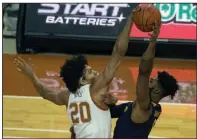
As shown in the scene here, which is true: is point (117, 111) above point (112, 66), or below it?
below

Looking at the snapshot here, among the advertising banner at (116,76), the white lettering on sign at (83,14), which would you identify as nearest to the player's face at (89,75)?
the advertising banner at (116,76)

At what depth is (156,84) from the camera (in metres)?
3.60

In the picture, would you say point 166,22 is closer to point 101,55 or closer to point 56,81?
point 101,55

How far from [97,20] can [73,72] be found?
4.71 meters

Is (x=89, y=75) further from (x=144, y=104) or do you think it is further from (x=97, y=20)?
(x=97, y=20)

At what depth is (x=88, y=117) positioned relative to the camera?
3.27 m

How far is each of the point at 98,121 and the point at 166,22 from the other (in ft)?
16.2

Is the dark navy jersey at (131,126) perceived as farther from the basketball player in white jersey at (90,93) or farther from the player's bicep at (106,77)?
the player's bicep at (106,77)

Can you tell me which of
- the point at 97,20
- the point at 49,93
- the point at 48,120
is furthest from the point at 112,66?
the point at 97,20

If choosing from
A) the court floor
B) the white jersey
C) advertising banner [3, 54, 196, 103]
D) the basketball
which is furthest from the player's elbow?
advertising banner [3, 54, 196, 103]

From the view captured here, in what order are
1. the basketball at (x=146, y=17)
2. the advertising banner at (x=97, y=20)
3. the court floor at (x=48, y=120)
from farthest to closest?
the advertising banner at (x=97, y=20), the court floor at (x=48, y=120), the basketball at (x=146, y=17)

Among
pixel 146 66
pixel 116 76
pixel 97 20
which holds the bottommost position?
pixel 116 76

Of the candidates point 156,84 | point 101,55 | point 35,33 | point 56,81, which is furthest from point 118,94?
point 156,84

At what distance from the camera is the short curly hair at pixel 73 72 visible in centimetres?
338
